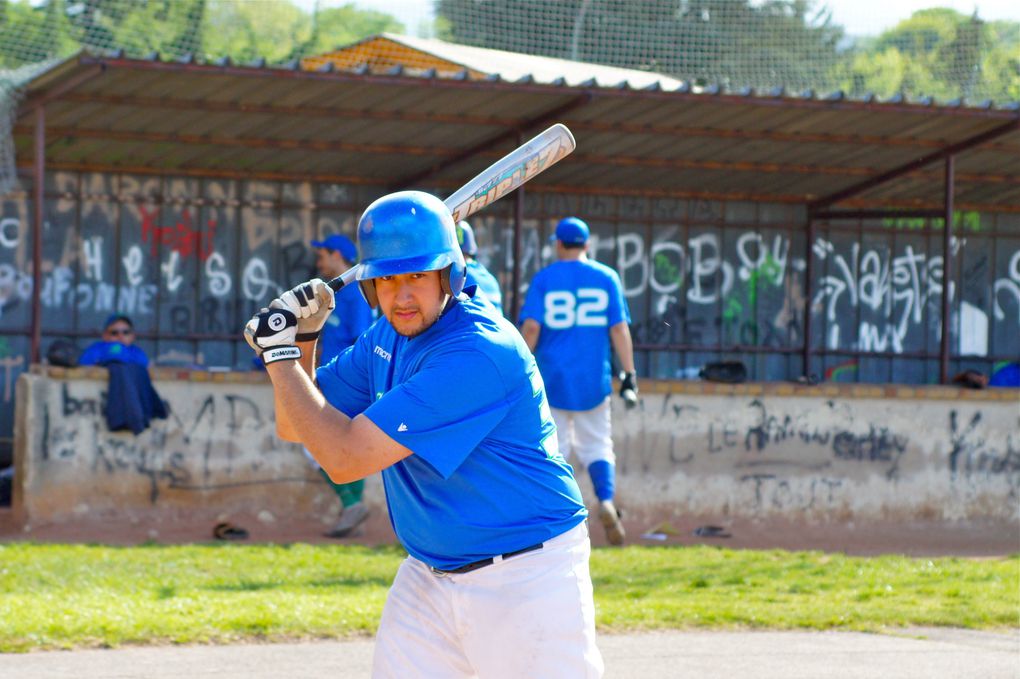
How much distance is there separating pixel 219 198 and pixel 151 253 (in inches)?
33.0

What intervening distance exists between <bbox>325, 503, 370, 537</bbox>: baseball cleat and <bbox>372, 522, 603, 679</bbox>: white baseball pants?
654 centimetres

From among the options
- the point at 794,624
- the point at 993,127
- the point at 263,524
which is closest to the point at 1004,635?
the point at 794,624

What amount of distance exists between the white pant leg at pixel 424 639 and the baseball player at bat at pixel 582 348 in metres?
6.02

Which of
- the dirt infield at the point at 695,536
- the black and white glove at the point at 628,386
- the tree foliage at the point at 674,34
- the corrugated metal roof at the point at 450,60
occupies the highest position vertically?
the tree foliage at the point at 674,34

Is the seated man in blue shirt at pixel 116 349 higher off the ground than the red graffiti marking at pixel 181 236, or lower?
lower

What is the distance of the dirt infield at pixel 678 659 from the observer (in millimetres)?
5918

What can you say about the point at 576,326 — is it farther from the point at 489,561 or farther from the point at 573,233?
the point at 489,561

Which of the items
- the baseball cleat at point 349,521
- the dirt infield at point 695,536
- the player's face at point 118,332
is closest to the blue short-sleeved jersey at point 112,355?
the player's face at point 118,332

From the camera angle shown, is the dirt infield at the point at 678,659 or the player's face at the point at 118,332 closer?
the dirt infield at the point at 678,659

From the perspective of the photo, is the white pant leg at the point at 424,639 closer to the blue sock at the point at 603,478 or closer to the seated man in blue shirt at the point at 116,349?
the blue sock at the point at 603,478

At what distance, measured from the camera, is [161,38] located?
25.8 m

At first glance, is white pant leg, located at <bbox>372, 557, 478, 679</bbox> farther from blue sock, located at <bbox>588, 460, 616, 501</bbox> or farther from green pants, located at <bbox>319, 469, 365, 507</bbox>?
green pants, located at <bbox>319, 469, 365, 507</bbox>

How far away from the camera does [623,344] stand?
9727mm

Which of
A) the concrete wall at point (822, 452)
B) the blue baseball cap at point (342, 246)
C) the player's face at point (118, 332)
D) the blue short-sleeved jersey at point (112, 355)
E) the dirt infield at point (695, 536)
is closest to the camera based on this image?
the blue baseball cap at point (342, 246)
